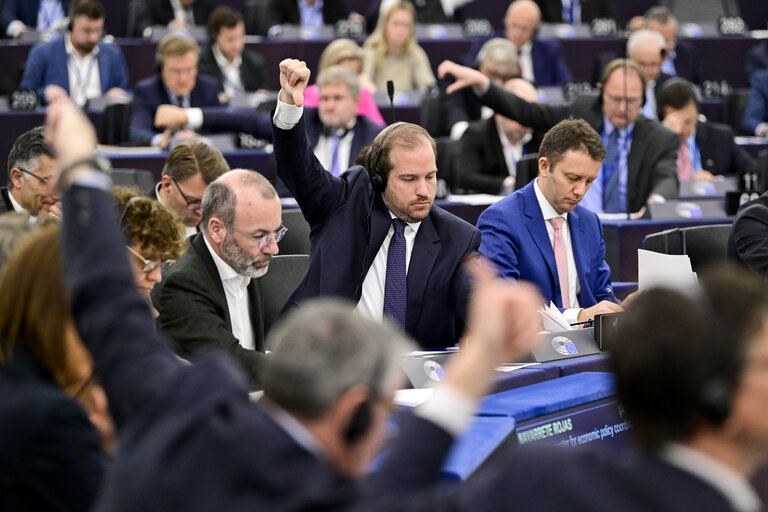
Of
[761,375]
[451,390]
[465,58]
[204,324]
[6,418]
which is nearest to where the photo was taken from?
[761,375]

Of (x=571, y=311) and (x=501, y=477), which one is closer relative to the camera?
(x=501, y=477)

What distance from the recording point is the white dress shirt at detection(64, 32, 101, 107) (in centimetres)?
851

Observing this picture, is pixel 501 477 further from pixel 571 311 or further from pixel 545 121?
pixel 545 121

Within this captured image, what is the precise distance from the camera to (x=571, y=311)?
13.2 ft

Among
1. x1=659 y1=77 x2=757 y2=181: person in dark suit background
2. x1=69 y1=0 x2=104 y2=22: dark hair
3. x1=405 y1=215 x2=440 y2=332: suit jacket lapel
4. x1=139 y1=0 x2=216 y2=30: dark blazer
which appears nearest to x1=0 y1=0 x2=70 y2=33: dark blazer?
x1=139 y1=0 x2=216 y2=30: dark blazer

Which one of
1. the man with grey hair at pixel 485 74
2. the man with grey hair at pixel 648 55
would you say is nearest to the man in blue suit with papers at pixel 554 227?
the man with grey hair at pixel 485 74

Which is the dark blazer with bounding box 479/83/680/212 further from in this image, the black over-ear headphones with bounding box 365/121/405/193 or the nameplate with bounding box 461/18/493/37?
the nameplate with bounding box 461/18/493/37

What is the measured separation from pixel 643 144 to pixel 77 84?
424 cm

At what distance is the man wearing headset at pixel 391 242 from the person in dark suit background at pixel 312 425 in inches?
92.0

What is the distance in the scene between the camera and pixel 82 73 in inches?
338

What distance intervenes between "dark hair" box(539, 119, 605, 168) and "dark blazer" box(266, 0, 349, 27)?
6367 millimetres

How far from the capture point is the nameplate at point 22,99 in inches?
307

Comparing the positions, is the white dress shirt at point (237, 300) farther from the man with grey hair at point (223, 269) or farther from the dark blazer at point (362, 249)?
the dark blazer at point (362, 249)

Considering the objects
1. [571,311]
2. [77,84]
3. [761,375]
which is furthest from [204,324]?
[77,84]
